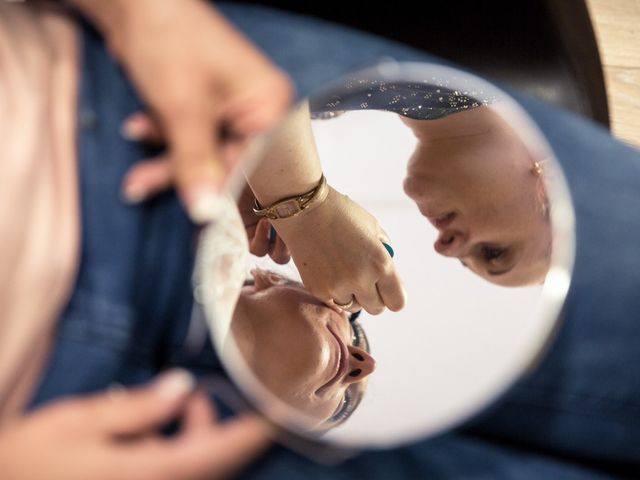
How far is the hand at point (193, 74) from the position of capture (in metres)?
0.38

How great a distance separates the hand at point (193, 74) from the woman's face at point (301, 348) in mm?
86

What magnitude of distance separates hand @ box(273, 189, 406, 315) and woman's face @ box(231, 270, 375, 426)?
1 cm

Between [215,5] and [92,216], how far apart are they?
17cm

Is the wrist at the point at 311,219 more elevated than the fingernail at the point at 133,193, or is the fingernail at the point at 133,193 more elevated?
the wrist at the point at 311,219

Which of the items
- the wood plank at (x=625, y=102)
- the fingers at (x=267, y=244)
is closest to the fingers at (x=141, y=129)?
the fingers at (x=267, y=244)

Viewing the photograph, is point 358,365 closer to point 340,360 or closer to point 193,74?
point 340,360

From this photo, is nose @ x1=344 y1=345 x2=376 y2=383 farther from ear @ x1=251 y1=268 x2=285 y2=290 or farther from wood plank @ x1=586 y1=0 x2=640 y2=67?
wood plank @ x1=586 y1=0 x2=640 y2=67

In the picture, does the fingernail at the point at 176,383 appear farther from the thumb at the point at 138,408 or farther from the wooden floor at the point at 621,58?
the wooden floor at the point at 621,58

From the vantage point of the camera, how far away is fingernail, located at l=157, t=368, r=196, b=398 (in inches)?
13.3

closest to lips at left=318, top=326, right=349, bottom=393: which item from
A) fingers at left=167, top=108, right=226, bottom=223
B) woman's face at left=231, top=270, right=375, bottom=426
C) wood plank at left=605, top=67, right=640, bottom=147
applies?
woman's face at left=231, top=270, right=375, bottom=426

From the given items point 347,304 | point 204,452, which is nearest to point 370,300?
point 347,304

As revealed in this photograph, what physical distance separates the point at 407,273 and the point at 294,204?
0.07 m

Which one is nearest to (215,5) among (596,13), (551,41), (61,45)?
(61,45)

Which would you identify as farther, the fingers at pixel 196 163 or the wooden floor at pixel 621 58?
the wooden floor at pixel 621 58
